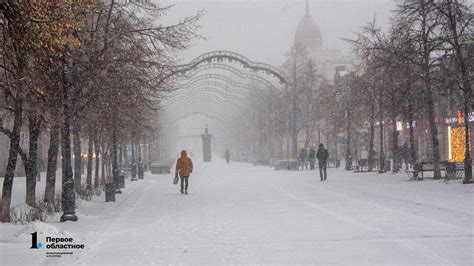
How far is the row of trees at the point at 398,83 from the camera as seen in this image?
2591 cm

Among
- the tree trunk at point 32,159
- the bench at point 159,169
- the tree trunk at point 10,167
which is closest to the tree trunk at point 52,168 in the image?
the tree trunk at point 32,159

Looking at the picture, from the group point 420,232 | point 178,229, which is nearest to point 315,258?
point 420,232

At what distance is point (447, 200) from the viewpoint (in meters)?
18.1

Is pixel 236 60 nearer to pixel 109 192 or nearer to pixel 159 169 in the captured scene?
pixel 159 169

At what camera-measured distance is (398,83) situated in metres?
33.4

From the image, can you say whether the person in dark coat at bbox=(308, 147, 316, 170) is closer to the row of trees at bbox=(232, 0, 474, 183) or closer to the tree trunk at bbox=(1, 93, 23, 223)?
the row of trees at bbox=(232, 0, 474, 183)

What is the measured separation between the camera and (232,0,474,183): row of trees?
25906 mm

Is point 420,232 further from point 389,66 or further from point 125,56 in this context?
point 389,66

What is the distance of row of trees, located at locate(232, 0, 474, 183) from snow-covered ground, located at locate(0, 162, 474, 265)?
7796 mm

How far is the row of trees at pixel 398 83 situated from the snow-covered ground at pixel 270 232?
780cm

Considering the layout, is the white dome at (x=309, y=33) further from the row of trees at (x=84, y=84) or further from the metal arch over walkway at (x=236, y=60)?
the row of trees at (x=84, y=84)

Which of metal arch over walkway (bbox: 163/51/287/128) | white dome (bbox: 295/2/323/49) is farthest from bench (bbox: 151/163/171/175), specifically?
white dome (bbox: 295/2/323/49)

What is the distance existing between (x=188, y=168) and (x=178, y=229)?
12.5 m

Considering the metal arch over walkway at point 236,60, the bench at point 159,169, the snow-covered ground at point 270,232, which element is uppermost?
the metal arch over walkway at point 236,60
